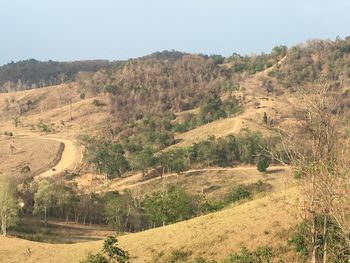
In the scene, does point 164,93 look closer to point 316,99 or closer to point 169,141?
point 169,141

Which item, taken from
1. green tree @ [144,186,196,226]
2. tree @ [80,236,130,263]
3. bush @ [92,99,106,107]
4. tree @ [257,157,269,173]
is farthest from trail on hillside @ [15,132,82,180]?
tree @ [80,236,130,263]

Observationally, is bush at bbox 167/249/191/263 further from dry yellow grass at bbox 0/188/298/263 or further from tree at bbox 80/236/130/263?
tree at bbox 80/236/130/263

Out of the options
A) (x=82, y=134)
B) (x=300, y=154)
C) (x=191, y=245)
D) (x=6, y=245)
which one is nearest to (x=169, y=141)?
(x=82, y=134)

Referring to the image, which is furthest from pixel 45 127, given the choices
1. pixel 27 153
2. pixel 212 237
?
pixel 212 237

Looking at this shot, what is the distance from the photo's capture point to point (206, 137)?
117250 mm

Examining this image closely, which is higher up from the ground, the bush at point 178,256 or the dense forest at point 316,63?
the dense forest at point 316,63

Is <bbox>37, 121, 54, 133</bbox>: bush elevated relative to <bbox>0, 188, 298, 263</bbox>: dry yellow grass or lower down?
lower down

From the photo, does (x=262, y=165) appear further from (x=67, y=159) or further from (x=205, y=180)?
(x=67, y=159)

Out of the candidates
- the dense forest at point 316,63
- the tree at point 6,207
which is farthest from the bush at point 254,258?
the dense forest at point 316,63

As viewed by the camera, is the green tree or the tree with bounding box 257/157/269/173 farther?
the tree with bounding box 257/157/269/173

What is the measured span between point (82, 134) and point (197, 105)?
153 feet

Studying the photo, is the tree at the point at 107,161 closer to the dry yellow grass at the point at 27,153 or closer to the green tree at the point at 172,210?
the dry yellow grass at the point at 27,153

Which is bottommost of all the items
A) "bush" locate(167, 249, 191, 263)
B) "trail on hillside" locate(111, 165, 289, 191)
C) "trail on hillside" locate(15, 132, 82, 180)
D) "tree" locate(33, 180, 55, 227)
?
"trail on hillside" locate(111, 165, 289, 191)

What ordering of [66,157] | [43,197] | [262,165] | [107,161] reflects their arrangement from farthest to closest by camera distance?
1. [66,157]
2. [107,161]
3. [262,165]
4. [43,197]
